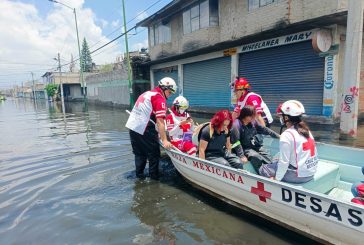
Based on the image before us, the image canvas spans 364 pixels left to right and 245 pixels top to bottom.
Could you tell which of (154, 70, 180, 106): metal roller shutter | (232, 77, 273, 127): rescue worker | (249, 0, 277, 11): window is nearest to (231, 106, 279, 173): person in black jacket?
(232, 77, 273, 127): rescue worker

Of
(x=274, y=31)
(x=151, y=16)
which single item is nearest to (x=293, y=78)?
(x=274, y=31)

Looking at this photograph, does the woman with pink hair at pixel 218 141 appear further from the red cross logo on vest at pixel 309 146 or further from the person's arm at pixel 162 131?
the red cross logo on vest at pixel 309 146

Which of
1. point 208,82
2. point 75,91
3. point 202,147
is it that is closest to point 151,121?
point 202,147

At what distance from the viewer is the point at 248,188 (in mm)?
4148

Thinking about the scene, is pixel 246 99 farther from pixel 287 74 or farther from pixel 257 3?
pixel 257 3

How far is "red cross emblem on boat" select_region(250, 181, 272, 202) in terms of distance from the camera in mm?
3889

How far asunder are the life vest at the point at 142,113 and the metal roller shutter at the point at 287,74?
9209 mm

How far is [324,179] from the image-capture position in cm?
430

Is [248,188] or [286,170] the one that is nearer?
[286,170]

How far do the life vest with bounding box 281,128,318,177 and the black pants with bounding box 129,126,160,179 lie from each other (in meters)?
3.04

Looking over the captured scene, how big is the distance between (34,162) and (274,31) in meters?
11.1

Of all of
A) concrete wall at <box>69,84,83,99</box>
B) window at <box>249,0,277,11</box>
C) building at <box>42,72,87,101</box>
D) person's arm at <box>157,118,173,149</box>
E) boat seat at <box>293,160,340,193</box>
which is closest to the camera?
boat seat at <box>293,160,340,193</box>

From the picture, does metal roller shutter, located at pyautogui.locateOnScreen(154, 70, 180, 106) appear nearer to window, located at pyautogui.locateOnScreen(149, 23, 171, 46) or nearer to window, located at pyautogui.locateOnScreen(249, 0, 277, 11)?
window, located at pyautogui.locateOnScreen(149, 23, 171, 46)

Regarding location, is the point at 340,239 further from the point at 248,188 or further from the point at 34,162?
the point at 34,162
